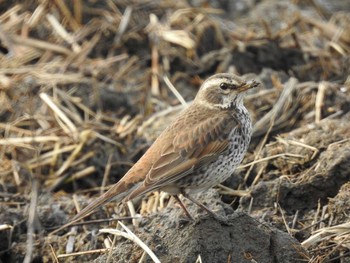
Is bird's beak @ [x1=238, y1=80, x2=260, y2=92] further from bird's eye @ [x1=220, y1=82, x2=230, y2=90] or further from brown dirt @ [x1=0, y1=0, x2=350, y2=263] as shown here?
brown dirt @ [x1=0, y1=0, x2=350, y2=263]

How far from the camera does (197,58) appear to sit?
10.1 metres

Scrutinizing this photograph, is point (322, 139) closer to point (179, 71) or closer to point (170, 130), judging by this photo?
point (170, 130)

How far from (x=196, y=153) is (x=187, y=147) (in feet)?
0.31

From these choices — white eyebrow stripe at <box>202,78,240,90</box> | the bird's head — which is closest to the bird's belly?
the bird's head

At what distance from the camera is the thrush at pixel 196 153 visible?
5875 millimetres

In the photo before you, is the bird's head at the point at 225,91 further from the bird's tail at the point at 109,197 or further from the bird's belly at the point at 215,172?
the bird's tail at the point at 109,197

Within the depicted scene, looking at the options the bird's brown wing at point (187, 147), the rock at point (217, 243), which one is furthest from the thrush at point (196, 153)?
the rock at point (217, 243)

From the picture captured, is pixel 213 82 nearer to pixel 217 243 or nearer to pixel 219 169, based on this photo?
pixel 219 169

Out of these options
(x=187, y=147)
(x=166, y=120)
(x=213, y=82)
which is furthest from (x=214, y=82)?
→ (x=166, y=120)

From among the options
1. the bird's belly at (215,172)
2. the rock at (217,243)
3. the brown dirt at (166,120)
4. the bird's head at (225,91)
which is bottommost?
the brown dirt at (166,120)

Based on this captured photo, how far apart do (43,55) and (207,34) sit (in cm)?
228

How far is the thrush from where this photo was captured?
588cm

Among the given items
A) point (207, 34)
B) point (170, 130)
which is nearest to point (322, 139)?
point (170, 130)

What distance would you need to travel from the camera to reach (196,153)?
610 cm
